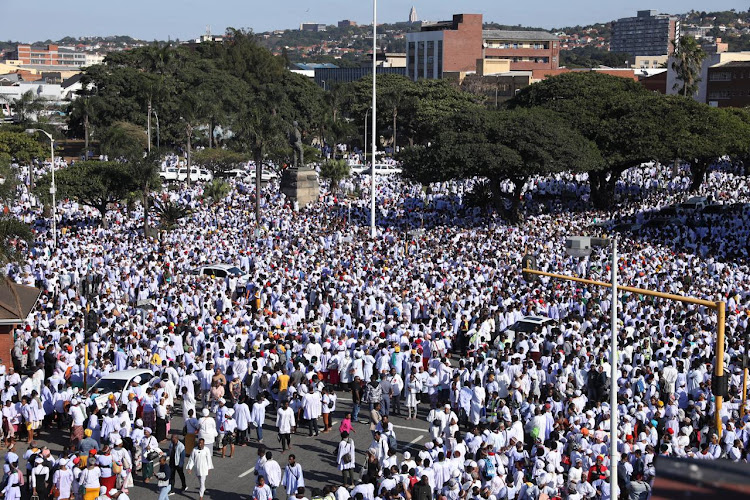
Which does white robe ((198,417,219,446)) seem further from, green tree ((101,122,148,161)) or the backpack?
green tree ((101,122,148,161))

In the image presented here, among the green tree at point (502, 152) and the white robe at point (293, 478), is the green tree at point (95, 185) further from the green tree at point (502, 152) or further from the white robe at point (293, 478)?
the white robe at point (293, 478)

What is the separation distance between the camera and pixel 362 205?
43.8 meters

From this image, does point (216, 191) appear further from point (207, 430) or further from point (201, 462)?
point (201, 462)

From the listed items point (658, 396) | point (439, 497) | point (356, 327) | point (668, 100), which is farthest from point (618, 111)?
point (439, 497)

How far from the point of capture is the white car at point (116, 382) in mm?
18578

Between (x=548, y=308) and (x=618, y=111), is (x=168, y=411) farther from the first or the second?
(x=618, y=111)

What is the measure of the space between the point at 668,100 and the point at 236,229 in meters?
22.1

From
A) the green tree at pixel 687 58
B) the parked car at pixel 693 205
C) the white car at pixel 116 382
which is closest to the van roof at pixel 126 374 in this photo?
the white car at pixel 116 382

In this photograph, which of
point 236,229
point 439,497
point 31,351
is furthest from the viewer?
point 236,229

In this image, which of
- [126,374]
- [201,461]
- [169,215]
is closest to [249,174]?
[169,215]

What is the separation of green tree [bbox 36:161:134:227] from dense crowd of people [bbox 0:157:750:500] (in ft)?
15.1

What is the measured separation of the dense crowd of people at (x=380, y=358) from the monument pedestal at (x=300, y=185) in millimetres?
8548

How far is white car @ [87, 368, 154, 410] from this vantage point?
18578 millimetres

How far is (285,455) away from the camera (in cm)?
1755
